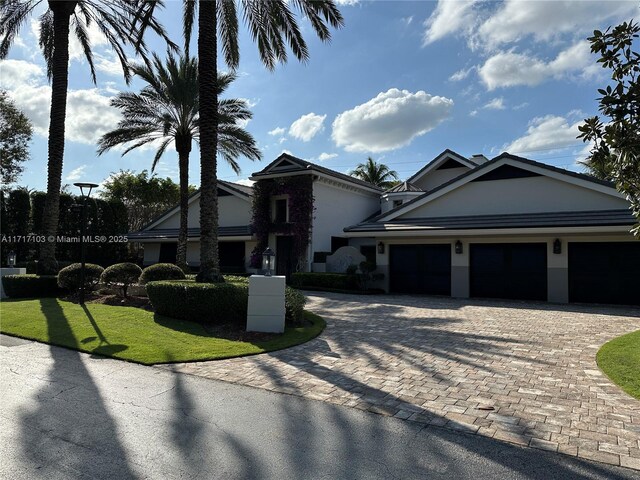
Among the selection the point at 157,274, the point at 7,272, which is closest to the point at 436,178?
the point at 157,274

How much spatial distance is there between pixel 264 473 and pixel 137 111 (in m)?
21.6

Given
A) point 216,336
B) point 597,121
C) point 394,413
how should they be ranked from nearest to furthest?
point 394,413
point 597,121
point 216,336

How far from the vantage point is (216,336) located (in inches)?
354

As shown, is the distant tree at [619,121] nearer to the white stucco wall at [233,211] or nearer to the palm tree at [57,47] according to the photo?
the palm tree at [57,47]

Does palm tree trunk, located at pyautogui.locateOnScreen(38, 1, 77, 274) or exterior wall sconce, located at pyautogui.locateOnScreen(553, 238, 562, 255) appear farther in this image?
palm tree trunk, located at pyautogui.locateOnScreen(38, 1, 77, 274)

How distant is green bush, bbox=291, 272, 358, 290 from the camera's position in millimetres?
19125

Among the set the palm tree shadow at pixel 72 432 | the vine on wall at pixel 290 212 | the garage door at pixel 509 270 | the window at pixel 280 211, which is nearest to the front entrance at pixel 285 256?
the vine on wall at pixel 290 212

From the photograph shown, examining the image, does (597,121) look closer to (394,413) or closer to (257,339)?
(394,413)

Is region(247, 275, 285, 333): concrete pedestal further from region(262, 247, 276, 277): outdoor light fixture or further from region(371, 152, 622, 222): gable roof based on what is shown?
region(371, 152, 622, 222): gable roof

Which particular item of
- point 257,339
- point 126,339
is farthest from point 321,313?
point 126,339

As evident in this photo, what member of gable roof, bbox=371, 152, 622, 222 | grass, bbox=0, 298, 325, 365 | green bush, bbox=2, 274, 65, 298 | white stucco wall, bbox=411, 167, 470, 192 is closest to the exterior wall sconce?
gable roof, bbox=371, 152, 622, 222

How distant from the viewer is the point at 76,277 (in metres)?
14.4

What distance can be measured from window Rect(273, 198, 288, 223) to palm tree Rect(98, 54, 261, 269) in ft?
10.5

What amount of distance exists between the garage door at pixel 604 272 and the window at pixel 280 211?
A: 46.7 ft
